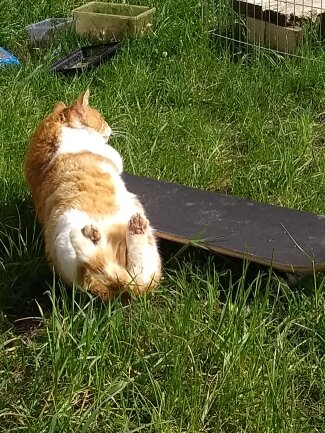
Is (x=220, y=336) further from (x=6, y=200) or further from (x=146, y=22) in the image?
(x=146, y=22)

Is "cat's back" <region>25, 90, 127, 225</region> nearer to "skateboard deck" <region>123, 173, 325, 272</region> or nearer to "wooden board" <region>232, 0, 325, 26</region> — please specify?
"skateboard deck" <region>123, 173, 325, 272</region>

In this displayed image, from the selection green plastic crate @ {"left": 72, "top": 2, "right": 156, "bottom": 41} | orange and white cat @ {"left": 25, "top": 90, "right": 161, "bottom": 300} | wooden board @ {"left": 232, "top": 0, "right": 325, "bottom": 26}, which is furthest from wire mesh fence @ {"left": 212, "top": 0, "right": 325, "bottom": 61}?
orange and white cat @ {"left": 25, "top": 90, "right": 161, "bottom": 300}

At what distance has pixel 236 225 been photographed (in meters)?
3.26

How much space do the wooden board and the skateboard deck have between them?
2.05 meters

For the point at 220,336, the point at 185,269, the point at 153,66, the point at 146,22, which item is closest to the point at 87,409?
the point at 220,336

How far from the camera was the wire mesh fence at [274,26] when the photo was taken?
5062 millimetres

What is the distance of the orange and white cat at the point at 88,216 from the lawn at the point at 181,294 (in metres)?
0.10

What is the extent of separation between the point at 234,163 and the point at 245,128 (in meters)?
0.34

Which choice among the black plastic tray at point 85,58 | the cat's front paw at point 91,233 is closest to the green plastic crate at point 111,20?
the black plastic tray at point 85,58

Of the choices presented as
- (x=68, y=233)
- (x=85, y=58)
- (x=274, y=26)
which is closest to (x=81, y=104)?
(x=68, y=233)

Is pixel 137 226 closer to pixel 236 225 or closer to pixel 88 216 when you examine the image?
pixel 88 216

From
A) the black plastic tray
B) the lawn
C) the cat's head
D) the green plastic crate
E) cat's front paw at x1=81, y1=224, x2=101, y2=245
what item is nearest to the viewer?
the lawn

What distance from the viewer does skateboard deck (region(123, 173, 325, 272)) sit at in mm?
2992

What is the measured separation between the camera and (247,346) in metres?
2.49
